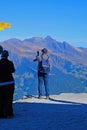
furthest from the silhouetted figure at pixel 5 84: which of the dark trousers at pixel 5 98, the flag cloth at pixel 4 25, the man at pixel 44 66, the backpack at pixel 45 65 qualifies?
the backpack at pixel 45 65

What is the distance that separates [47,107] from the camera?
19234 mm

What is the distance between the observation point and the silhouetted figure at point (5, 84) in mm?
15844

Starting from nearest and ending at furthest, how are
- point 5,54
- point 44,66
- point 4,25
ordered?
point 5,54 → point 4,25 → point 44,66

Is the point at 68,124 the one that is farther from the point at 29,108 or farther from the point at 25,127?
the point at 29,108

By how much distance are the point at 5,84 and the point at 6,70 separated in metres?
0.38

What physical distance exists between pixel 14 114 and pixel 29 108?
213cm

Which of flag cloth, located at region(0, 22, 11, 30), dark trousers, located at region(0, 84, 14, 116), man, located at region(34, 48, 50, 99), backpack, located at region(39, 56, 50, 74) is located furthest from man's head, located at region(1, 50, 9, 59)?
backpack, located at region(39, 56, 50, 74)

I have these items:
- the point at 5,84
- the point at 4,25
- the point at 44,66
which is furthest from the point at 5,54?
the point at 44,66

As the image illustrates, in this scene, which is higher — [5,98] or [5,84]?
[5,84]

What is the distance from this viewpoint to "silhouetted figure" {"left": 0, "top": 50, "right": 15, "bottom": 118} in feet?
52.0

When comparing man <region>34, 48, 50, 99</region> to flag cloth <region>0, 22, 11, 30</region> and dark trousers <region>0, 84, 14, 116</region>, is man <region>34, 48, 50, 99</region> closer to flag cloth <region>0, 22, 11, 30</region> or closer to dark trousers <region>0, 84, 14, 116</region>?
flag cloth <region>0, 22, 11, 30</region>

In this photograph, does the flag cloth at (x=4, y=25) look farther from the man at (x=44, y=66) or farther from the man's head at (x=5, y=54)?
the man at (x=44, y=66)

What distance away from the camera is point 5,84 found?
15.9 meters

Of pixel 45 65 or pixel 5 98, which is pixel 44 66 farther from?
pixel 5 98
